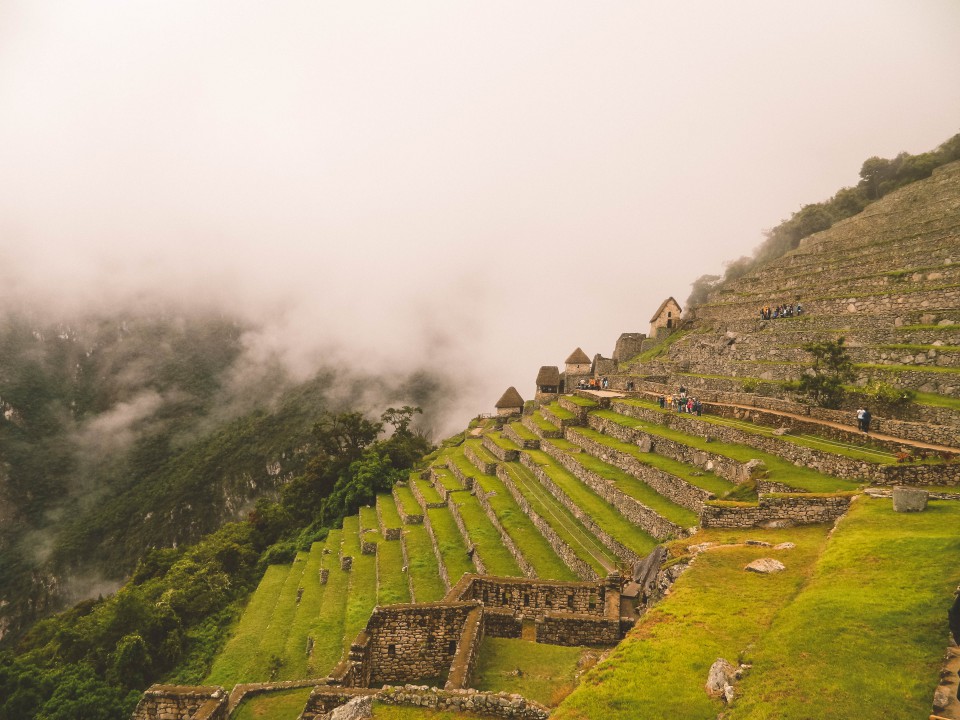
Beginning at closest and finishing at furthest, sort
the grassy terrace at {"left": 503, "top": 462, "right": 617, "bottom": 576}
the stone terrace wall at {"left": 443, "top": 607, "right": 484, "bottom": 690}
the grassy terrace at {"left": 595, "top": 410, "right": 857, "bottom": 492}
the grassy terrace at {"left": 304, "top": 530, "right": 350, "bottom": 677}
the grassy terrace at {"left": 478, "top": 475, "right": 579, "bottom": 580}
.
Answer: the stone terrace wall at {"left": 443, "top": 607, "right": 484, "bottom": 690}
the grassy terrace at {"left": 595, "top": 410, "right": 857, "bottom": 492}
the grassy terrace at {"left": 503, "top": 462, "right": 617, "bottom": 576}
the grassy terrace at {"left": 478, "top": 475, "right": 579, "bottom": 580}
the grassy terrace at {"left": 304, "top": 530, "right": 350, "bottom": 677}

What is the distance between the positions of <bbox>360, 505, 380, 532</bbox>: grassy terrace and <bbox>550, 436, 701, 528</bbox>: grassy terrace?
464 inches

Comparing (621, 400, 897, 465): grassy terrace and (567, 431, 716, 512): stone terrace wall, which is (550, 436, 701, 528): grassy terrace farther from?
(621, 400, 897, 465): grassy terrace

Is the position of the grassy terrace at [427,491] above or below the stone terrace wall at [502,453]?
below

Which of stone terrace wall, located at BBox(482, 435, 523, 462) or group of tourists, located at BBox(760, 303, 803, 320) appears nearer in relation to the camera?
group of tourists, located at BBox(760, 303, 803, 320)

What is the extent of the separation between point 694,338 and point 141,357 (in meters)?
124

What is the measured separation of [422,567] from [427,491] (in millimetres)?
10057

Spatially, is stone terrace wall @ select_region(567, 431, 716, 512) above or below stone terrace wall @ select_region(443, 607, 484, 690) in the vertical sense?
above

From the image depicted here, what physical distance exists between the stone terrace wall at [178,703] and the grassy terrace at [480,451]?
18.1 meters

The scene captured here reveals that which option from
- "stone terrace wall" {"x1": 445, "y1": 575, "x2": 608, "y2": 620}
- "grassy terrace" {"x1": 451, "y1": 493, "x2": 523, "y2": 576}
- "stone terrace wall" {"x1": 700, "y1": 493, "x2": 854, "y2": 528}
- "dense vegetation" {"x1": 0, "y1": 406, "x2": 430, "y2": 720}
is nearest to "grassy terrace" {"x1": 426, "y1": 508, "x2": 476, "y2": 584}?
"grassy terrace" {"x1": 451, "y1": 493, "x2": 523, "y2": 576}

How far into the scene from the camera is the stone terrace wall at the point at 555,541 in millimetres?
14164

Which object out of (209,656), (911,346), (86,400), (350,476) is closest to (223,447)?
(86,400)

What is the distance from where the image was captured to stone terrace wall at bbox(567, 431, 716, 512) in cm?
1407

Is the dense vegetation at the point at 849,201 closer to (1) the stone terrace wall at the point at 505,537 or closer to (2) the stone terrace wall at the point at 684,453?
(2) the stone terrace wall at the point at 684,453

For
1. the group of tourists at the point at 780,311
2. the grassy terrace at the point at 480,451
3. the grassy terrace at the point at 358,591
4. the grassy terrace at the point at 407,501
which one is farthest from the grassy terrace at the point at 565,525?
the group of tourists at the point at 780,311
